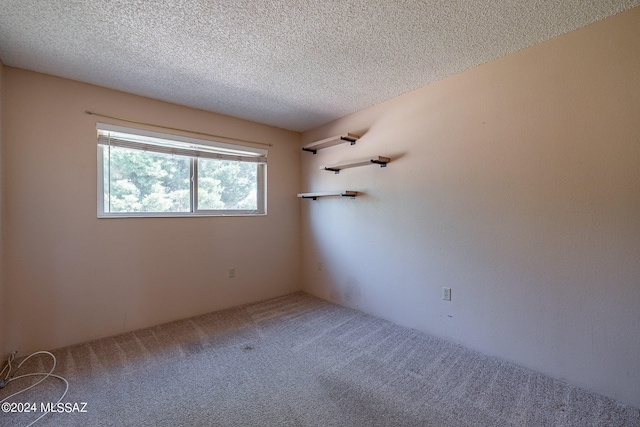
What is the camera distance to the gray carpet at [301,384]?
1457 millimetres

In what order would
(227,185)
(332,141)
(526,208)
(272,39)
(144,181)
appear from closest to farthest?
(272,39) < (526,208) < (144,181) < (332,141) < (227,185)

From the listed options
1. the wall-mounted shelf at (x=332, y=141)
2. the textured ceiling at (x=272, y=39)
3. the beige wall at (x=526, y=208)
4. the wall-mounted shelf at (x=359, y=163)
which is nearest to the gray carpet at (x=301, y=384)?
the beige wall at (x=526, y=208)

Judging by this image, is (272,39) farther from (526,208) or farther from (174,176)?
(526,208)

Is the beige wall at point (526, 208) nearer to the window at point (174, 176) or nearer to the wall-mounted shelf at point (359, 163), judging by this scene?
the wall-mounted shelf at point (359, 163)

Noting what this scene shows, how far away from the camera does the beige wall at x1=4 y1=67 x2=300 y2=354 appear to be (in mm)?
2021

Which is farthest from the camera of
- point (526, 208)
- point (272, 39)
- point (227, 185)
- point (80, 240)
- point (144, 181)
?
point (227, 185)

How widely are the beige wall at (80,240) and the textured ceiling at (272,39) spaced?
0.24 m

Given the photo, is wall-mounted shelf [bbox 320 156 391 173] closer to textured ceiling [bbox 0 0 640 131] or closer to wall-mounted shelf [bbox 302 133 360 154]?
wall-mounted shelf [bbox 302 133 360 154]

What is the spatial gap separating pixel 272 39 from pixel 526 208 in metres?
2.07

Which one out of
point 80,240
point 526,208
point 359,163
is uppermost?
point 359,163

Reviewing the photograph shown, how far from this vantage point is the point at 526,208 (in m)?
1.87

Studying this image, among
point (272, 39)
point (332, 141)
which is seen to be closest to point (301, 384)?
point (272, 39)

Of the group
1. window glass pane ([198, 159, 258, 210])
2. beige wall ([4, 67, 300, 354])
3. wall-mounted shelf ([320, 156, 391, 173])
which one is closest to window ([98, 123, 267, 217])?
window glass pane ([198, 159, 258, 210])

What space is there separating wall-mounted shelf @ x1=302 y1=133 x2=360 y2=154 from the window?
0.63m
